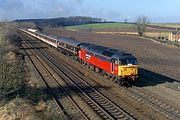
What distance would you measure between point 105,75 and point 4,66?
1232 cm

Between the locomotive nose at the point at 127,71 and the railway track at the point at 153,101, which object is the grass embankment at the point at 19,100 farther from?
the locomotive nose at the point at 127,71

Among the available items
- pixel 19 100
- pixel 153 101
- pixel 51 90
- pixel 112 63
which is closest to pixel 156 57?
pixel 112 63

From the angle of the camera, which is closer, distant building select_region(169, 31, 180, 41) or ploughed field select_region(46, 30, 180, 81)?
ploughed field select_region(46, 30, 180, 81)

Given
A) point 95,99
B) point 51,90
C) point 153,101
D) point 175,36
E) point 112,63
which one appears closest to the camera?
point 153,101

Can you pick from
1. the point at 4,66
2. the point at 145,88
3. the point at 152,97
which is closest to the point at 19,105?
the point at 4,66

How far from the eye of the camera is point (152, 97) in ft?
84.7

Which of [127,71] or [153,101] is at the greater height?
[127,71]

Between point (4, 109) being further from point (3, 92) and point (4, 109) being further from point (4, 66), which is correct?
point (4, 66)

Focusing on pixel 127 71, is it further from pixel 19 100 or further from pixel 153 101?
pixel 19 100

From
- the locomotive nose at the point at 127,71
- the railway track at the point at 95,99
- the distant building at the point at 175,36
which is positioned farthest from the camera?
the distant building at the point at 175,36

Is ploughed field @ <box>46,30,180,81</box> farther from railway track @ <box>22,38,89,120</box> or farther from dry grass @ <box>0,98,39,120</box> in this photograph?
dry grass @ <box>0,98,39,120</box>

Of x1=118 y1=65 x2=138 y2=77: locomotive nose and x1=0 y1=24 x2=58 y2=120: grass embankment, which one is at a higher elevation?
x1=118 y1=65 x2=138 y2=77: locomotive nose

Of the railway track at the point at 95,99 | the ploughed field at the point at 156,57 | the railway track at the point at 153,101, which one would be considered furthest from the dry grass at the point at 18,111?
the ploughed field at the point at 156,57

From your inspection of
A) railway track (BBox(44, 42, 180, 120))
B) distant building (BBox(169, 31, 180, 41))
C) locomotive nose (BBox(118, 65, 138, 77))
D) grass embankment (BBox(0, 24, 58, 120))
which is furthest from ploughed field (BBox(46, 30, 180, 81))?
distant building (BBox(169, 31, 180, 41))
